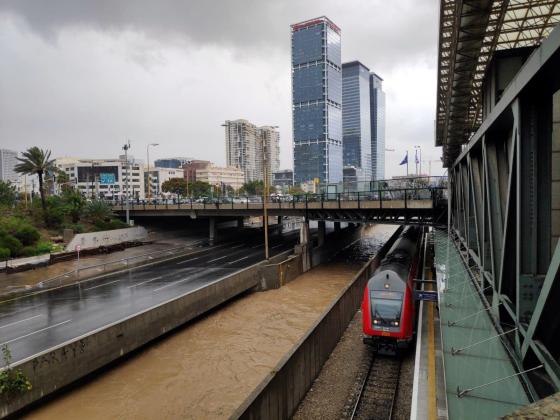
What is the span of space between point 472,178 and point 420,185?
80.9 ft

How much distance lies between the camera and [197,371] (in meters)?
17.6

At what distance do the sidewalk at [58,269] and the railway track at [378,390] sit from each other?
90.0ft

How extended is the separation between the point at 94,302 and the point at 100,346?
339 inches

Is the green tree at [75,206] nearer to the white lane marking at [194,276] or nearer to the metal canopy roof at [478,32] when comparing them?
the white lane marking at [194,276]

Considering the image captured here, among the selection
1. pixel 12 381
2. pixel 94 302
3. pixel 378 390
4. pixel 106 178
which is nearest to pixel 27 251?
pixel 94 302

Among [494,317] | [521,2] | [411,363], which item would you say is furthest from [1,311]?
[521,2]

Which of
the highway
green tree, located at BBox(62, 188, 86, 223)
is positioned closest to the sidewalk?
the highway

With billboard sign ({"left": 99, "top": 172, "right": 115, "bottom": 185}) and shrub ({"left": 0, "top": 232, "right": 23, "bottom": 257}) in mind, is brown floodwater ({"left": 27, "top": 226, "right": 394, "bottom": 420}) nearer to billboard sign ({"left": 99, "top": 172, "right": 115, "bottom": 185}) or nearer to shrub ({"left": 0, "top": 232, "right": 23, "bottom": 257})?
shrub ({"left": 0, "top": 232, "right": 23, "bottom": 257})

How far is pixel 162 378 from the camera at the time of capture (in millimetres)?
→ 17016

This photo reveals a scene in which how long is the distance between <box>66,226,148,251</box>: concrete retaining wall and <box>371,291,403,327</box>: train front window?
38.8m

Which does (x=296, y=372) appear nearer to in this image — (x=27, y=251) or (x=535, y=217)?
(x=535, y=217)

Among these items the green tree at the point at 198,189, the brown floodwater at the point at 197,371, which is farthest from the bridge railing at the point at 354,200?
the green tree at the point at 198,189

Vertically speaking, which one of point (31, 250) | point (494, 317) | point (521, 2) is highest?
point (521, 2)

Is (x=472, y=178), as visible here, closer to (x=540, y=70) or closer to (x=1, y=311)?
(x=540, y=70)
